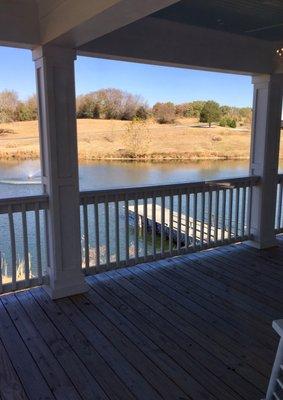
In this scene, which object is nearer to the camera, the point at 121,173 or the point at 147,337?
the point at 147,337

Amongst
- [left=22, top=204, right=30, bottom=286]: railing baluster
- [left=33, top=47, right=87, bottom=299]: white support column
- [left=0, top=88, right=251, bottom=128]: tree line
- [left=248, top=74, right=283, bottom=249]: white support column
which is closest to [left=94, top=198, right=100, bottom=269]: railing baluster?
[left=33, top=47, right=87, bottom=299]: white support column

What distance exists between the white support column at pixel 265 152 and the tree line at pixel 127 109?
53 centimetres

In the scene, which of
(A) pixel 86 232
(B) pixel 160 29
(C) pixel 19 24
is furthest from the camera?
(A) pixel 86 232

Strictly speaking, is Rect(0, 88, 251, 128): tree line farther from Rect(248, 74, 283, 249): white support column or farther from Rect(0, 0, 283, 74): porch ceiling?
Rect(0, 0, 283, 74): porch ceiling

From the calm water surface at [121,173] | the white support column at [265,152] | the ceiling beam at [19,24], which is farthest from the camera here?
the white support column at [265,152]

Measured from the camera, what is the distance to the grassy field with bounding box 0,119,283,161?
3365 mm

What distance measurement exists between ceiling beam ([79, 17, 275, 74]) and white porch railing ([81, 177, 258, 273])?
1.30 meters

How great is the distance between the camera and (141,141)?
418cm

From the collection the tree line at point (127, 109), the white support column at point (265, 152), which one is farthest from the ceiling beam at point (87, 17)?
the white support column at point (265, 152)

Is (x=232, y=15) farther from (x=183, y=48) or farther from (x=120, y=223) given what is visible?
(x=120, y=223)

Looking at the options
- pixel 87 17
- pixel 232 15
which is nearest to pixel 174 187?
pixel 232 15

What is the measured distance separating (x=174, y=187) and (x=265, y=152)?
1352 millimetres

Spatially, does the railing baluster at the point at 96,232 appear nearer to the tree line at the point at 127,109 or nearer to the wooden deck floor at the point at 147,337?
the wooden deck floor at the point at 147,337

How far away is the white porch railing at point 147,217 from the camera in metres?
3.55
